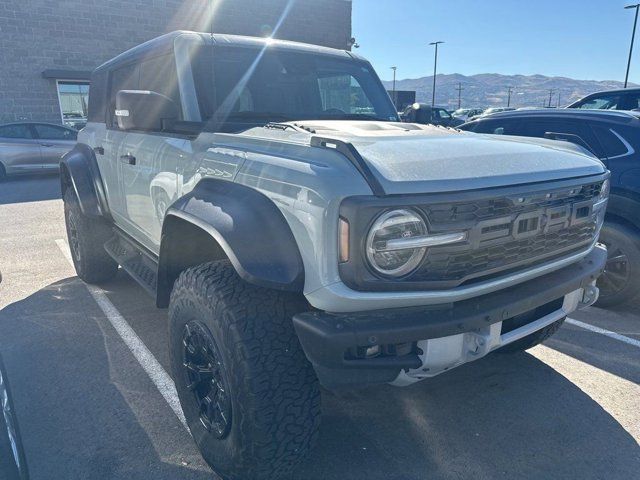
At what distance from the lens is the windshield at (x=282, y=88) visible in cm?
300

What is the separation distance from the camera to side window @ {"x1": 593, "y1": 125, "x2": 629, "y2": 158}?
436 cm

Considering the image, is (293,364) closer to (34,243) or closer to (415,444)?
(415,444)

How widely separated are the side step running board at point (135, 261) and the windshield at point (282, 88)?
117 cm

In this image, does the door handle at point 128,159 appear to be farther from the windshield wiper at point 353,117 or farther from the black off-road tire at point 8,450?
the black off-road tire at point 8,450

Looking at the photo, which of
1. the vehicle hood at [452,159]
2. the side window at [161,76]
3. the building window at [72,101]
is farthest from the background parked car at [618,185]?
the building window at [72,101]

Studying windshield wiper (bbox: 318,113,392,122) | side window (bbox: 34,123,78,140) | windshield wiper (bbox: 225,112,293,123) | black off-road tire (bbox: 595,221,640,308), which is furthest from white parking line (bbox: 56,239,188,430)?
side window (bbox: 34,123,78,140)

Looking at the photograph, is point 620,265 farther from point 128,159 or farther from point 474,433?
point 128,159

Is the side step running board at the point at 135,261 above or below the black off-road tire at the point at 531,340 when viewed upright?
above

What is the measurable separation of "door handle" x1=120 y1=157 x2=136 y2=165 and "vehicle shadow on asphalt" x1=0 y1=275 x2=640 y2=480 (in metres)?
1.37

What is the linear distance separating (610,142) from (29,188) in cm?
1189

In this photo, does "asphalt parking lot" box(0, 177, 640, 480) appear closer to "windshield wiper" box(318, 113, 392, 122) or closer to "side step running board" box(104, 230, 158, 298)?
"side step running board" box(104, 230, 158, 298)

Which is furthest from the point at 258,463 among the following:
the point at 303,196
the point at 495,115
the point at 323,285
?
the point at 495,115

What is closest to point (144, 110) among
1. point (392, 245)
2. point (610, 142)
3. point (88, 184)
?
point (392, 245)

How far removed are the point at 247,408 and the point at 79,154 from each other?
3.73 m
